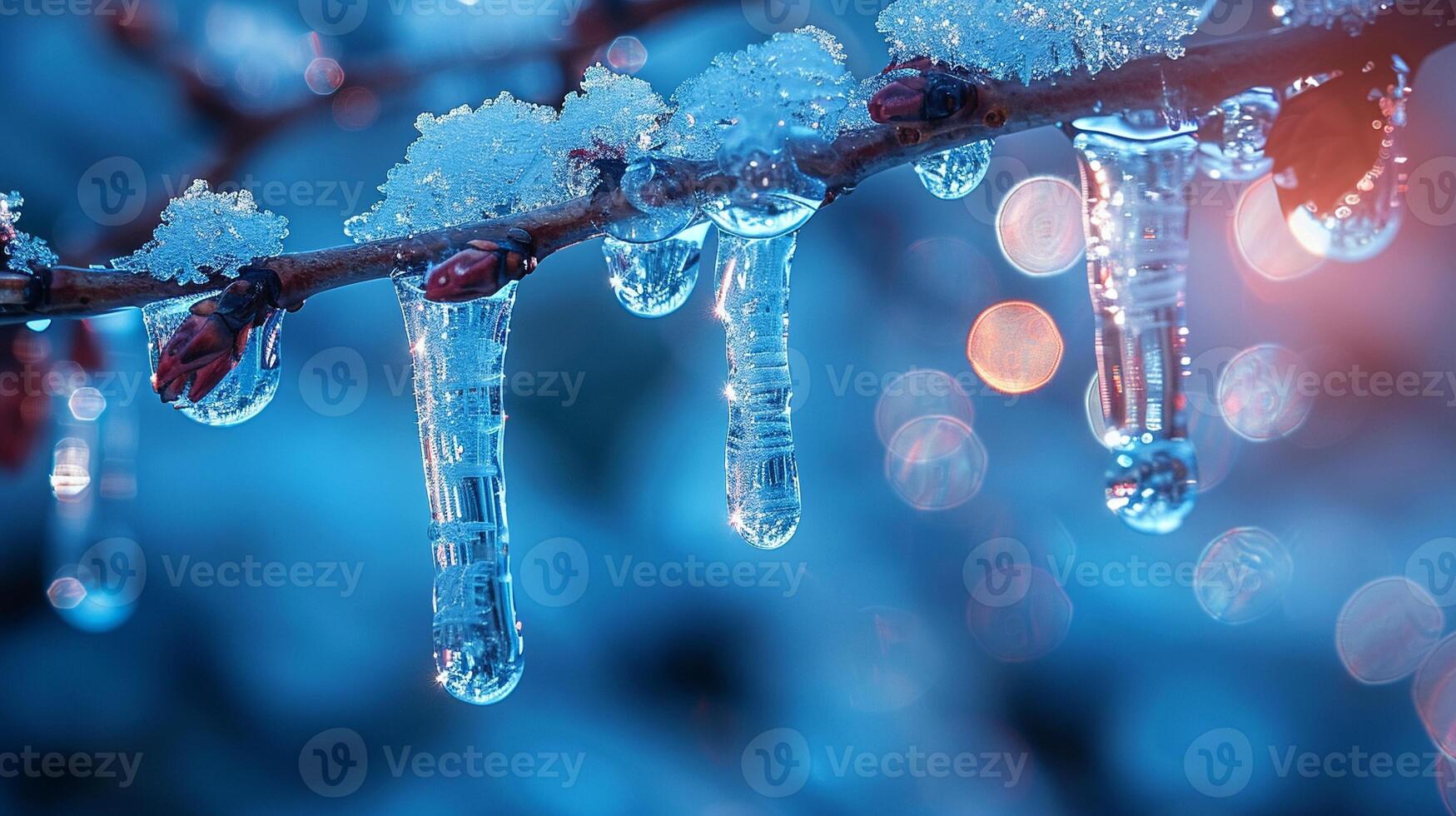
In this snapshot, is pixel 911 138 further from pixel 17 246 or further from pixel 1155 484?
pixel 17 246

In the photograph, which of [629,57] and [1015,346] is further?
[1015,346]

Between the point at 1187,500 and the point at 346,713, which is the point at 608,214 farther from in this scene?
the point at 346,713

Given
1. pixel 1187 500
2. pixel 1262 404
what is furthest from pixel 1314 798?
pixel 1187 500

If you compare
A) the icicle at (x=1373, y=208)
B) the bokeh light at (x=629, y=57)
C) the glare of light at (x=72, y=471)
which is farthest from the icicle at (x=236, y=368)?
the glare of light at (x=72, y=471)

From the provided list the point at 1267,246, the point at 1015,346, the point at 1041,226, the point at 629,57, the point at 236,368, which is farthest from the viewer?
the point at 1041,226

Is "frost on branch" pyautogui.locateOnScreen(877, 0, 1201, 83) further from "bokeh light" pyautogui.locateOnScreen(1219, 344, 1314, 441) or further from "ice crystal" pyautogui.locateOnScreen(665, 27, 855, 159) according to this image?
"bokeh light" pyautogui.locateOnScreen(1219, 344, 1314, 441)

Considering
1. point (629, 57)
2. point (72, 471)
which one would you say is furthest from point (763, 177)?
point (72, 471)
